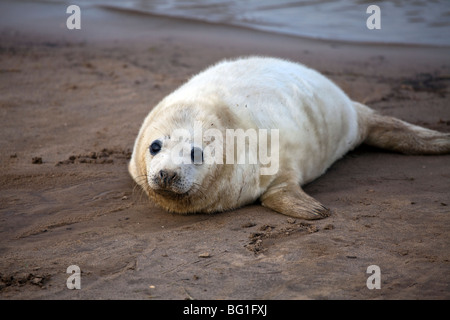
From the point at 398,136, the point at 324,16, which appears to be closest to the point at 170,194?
the point at 398,136

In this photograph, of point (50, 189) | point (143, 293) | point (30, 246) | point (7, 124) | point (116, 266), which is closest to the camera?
point (143, 293)

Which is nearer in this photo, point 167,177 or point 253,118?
point 167,177

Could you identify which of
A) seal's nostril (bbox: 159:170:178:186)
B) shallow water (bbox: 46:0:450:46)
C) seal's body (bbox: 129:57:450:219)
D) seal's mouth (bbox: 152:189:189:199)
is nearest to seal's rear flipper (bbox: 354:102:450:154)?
seal's body (bbox: 129:57:450:219)

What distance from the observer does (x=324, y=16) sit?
1190 cm

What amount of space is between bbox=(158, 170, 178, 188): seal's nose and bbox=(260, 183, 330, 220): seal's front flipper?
760 millimetres

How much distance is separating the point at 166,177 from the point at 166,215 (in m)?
0.44

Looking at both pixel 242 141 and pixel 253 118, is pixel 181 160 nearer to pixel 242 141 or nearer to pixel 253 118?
pixel 242 141

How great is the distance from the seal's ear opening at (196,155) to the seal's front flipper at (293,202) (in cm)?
60

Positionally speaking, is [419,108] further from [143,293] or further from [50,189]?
[143,293]

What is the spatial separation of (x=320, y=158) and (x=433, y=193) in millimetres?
932

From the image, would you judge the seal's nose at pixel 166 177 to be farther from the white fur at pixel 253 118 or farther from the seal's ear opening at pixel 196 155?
the seal's ear opening at pixel 196 155

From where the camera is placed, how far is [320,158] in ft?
15.8

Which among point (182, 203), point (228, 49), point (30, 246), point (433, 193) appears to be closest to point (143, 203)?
point (182, 203)

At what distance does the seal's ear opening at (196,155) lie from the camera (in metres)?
3.94
